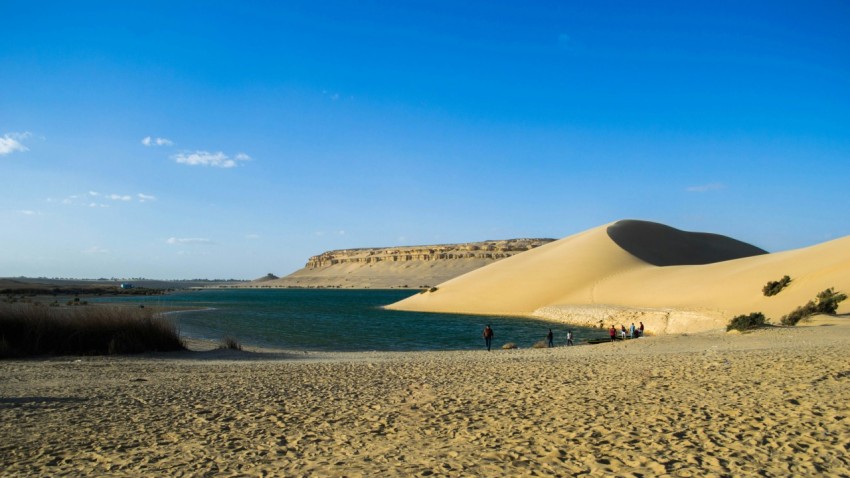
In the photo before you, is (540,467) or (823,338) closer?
(540,467)

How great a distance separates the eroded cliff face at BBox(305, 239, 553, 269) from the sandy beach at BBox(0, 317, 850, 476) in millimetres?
132718

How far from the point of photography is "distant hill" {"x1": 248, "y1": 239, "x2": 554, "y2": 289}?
14488cm

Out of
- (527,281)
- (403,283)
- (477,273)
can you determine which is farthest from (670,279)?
(403,283)

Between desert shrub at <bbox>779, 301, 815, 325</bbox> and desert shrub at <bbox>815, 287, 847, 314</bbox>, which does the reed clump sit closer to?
desert shrub at <bbox>779, 301, 815, 325</bbox>

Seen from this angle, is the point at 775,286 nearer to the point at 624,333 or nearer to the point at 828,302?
the point at 828,302

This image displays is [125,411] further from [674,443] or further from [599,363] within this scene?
[599,363]

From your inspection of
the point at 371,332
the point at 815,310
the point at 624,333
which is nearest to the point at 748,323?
the point at 815,310

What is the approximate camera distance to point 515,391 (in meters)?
10.2

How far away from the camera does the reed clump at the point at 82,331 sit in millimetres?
18641

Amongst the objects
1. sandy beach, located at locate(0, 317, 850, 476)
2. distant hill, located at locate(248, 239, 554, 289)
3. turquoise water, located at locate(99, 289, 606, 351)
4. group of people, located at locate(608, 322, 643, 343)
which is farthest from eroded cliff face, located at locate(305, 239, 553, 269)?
sandy beach, located at locate(0, 317, 850, 476)

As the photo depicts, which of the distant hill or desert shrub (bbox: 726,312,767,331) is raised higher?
the distant hill

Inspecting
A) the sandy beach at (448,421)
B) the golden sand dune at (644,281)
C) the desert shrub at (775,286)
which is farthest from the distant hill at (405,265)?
the sandy beach at (448,421)

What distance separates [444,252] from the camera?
529 feet

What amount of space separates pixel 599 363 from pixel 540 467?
8.70 metres
